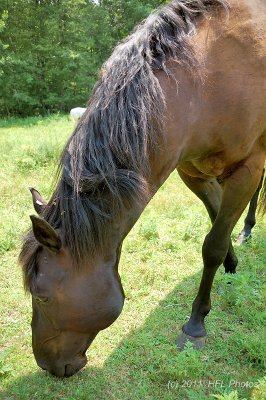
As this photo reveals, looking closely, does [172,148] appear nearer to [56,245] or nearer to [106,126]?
[106,126]

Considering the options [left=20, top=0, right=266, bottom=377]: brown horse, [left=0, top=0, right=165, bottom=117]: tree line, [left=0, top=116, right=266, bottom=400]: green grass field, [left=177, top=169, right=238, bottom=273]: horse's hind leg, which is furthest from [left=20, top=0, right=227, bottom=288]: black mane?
[left=0, top=0, right=165, bottom=117]: tree line

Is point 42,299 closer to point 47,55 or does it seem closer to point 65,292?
point 65,292

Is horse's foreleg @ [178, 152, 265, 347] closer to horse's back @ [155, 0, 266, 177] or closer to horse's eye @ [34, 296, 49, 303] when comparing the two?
horse's back @ [155, 0, 266, 177]

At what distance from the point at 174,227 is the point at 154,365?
195 centimetres

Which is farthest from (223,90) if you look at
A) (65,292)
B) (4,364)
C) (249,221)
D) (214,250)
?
(249,221)

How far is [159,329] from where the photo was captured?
2725 mm

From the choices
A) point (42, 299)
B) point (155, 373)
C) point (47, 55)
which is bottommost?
point (47, 55)

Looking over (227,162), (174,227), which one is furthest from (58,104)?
(227,162)

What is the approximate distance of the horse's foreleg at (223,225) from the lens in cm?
230

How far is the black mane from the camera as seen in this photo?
1559 millimetres

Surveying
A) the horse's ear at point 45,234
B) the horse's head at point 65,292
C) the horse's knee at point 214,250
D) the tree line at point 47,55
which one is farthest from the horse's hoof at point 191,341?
the tree line at point 47,55

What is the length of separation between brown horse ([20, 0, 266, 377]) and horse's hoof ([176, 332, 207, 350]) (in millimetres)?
823

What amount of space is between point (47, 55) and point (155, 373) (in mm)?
21186

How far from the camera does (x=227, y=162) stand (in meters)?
2.25
